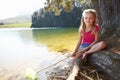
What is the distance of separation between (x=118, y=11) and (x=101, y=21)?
2.62 feet

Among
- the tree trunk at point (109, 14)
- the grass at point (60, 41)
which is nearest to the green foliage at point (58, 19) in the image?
the grass at point (60, 41)

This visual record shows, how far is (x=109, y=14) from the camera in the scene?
8.37 m

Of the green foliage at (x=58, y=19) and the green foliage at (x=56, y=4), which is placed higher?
the green foliage at (x=56, y=4)

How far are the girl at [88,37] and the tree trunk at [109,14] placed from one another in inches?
84.4

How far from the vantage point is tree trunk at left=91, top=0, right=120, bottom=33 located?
8.11m

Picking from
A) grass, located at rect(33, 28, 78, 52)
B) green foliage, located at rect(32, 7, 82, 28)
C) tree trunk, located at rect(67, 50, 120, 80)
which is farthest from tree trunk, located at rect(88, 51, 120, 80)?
green foliage, located at rect(32, 7, 82, 28)

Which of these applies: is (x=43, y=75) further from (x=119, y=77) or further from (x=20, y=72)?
(x=119, y=77)

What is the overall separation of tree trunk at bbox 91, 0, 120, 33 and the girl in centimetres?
214

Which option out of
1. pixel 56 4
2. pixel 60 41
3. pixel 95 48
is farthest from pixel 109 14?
Result: pixel 60 41

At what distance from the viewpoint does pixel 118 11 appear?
8078 mm

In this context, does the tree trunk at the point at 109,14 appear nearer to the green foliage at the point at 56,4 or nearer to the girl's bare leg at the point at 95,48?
the girl's bare leg at the point at 95,48

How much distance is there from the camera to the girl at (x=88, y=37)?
5.79 meters

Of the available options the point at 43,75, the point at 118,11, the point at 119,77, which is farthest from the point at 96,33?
the point at 43,75

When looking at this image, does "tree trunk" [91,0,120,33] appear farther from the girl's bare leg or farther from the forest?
the girl's bare leg
